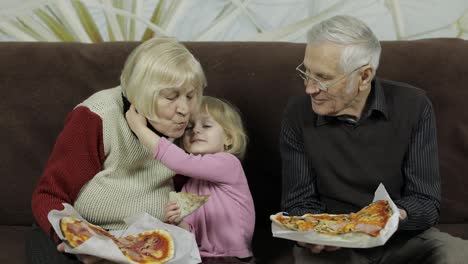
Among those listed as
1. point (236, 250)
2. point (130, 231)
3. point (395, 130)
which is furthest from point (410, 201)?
point (130, 231)

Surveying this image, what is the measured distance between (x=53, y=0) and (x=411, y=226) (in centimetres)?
159

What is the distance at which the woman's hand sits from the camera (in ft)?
6.04

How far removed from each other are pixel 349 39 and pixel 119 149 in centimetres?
74

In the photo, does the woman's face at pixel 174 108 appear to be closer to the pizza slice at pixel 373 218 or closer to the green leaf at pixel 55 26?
the pizza slice at pixel 373 218

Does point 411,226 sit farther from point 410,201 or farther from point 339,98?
point 339,98

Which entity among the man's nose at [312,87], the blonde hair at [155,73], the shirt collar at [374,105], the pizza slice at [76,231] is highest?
the blonde hair at [155,73]

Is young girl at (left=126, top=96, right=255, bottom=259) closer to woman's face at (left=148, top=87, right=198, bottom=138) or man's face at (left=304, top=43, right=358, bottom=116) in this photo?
woman's face at (left=148, top=87, right=198, bottom=138)

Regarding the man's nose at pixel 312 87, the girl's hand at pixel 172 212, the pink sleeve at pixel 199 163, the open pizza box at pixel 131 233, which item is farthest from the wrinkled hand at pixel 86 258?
the man's nose at pixel 312 87

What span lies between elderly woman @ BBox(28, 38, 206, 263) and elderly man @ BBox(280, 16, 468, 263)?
1.19ft

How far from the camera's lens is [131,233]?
1812 mm

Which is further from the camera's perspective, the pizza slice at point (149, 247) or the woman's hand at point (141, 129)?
the woman's hand at point (141, 129)

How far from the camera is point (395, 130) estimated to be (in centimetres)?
193

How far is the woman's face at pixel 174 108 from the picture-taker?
1833 mm

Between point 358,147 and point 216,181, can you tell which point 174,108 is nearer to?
point 216,181
